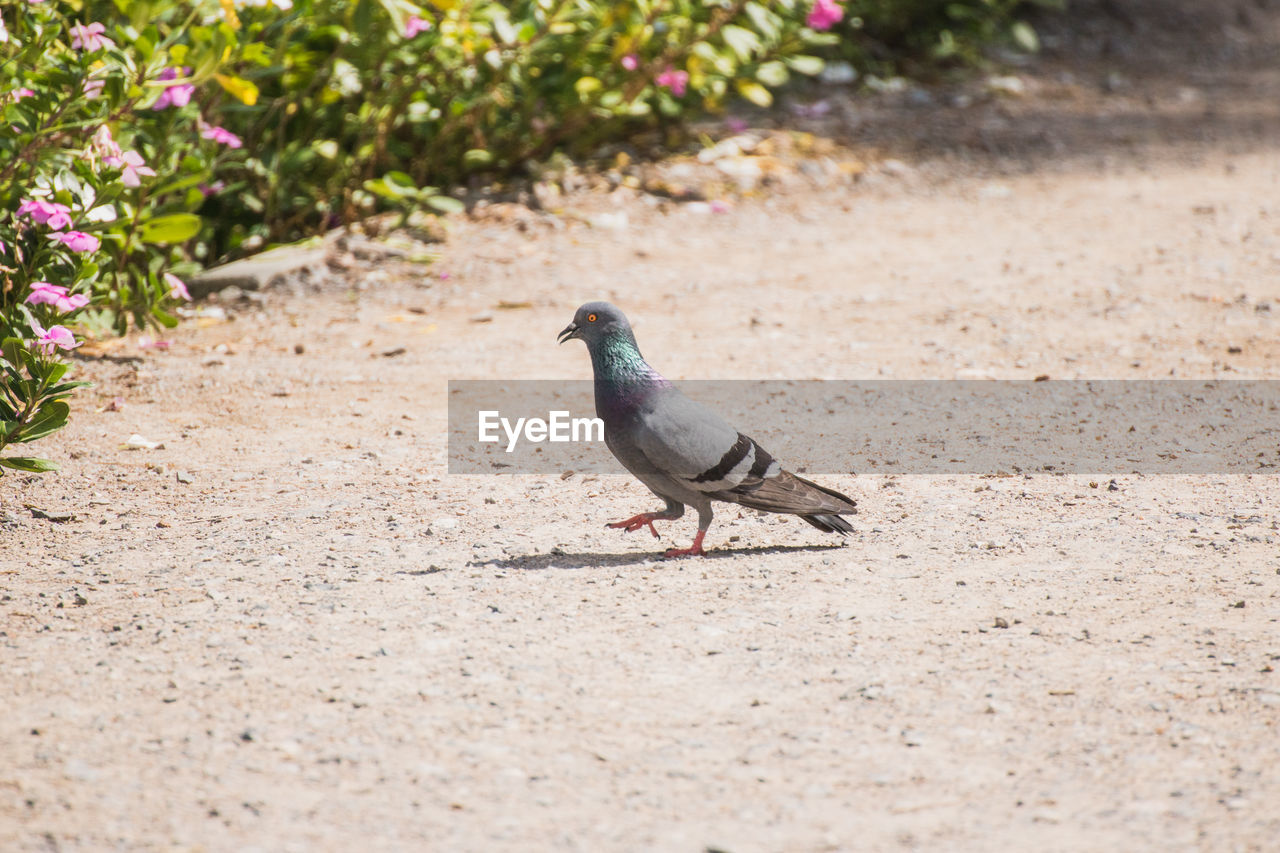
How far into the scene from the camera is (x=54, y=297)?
12.6ft

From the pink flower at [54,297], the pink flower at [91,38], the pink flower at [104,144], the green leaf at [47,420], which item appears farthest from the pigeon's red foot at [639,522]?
the pink flower at [91,38]

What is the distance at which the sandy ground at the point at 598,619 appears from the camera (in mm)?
2537

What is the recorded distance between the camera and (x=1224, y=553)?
3.66 metres

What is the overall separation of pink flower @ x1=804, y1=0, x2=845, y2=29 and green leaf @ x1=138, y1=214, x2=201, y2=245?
3.81 metres

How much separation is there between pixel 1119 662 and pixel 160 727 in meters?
2.27

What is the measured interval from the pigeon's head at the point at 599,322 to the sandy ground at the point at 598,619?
2.09ft

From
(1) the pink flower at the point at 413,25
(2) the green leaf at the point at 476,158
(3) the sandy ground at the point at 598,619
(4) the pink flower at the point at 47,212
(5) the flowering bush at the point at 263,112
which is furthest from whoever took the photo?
(2) the green leaf at the point at 476,158

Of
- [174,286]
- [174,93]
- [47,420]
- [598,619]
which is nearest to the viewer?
[598,619]

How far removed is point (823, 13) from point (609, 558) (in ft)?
14.6

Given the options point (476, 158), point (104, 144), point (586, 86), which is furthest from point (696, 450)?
point (586, 86)

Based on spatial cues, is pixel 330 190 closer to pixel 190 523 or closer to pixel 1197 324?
pixel 190 523

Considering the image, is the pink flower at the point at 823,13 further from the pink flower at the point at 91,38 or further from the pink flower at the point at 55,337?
the pink flower at the point at 55,337

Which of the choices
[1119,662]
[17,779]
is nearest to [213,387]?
[17,779]

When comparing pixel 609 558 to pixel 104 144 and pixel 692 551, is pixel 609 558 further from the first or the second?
pixel 104 144
